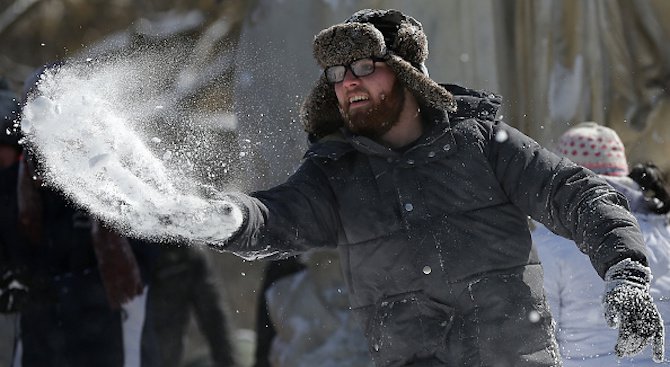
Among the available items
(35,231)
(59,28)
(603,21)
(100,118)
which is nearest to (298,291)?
(35,231)

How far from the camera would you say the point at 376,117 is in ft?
10.9

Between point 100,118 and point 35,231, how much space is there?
2.59 metres

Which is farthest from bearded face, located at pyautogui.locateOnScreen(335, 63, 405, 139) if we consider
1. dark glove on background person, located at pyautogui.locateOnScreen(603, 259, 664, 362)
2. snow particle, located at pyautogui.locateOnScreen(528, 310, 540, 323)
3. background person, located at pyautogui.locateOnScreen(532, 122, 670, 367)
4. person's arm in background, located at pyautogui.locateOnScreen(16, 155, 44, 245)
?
person's arm in background, located at pyautogui.locateOnScreen(16, 155, 44, 245)

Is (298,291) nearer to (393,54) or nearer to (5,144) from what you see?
(5,144)

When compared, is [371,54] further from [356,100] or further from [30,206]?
[30,206]

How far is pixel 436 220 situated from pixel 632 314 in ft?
1.95

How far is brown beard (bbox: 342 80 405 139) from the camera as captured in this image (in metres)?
3.31

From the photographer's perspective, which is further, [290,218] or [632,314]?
[290,218]

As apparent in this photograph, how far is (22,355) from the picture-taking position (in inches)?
216

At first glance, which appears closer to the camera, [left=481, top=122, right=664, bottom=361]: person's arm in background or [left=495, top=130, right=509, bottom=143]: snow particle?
[left=481, top=122, right=664, bottom=361]: person's arm in background

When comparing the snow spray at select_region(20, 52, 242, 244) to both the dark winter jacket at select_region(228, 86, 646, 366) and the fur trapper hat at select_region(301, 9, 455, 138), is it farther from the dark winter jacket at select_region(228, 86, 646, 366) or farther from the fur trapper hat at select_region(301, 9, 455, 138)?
the fur trapper hat at select_region(301, 9, 455, 138)

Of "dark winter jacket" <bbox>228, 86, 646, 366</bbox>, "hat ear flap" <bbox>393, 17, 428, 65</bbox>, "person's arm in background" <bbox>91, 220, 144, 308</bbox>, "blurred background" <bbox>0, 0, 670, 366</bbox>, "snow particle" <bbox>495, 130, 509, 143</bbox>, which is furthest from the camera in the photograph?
"blurred background" <bbox>0, 0, 670, 366</bbox>

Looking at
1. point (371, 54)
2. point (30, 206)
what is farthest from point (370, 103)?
point (30, 206)

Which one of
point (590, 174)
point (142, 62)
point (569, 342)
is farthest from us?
point (142, 62)
